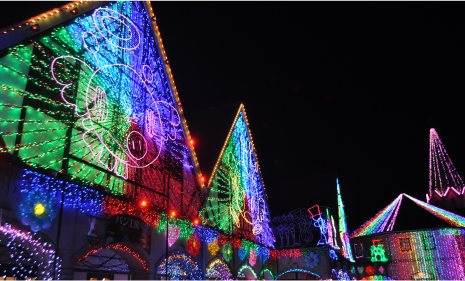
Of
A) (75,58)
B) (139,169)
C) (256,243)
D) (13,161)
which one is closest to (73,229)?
(13,161)

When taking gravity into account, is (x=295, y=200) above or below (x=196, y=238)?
above

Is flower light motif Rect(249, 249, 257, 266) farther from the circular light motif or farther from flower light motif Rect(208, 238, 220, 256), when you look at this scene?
the circular light motif

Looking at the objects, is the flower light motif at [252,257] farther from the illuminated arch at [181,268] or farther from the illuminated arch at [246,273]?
the illuminated arch at [181,268]

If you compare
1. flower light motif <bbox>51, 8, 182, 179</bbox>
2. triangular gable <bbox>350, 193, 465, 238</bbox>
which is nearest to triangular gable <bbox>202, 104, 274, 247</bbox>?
flower light motif <bbox>51, 8, 182, 179</bbox>

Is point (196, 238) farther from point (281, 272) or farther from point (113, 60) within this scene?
point (281, 272)

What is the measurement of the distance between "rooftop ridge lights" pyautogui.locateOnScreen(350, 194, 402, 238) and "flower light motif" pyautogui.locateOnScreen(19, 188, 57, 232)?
3499cm

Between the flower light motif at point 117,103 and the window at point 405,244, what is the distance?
30.9 m

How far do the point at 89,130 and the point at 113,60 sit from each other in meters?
2.88

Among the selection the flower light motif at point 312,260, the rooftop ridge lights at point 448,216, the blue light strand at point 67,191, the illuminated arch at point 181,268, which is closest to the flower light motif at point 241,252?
the illuminated arch at point 181,268

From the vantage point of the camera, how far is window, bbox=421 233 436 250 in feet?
108

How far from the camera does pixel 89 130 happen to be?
8.70 m

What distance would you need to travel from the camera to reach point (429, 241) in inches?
1310

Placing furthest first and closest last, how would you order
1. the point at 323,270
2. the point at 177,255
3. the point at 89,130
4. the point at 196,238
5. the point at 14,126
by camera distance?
the point at 323,270 < the point at 196,238 < the point at 177,255 < the point at 89,130 < the point at 14,126

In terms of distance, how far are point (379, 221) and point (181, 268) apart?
3208cm
